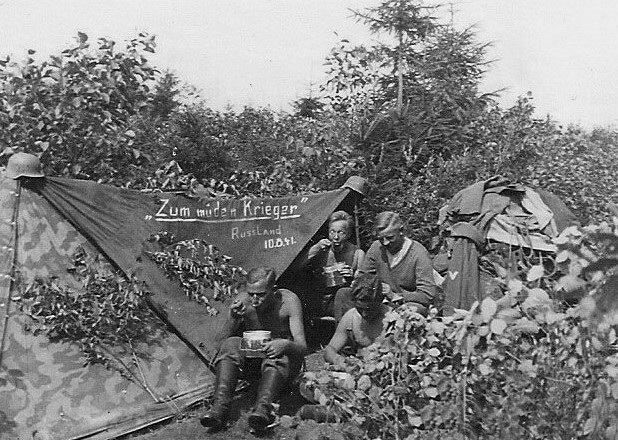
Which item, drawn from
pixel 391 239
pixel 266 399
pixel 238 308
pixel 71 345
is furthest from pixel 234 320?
pixel 391 239

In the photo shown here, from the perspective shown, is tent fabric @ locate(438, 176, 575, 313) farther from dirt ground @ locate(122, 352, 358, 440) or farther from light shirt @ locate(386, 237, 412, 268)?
dirt ground @ locate(122, 352, 358, 440)

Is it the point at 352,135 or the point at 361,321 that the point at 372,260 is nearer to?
the point at 361,321

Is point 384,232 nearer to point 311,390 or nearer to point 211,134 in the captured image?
point 311,390

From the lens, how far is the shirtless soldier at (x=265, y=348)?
17.1 feet

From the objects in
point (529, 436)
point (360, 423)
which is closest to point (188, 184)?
point (360, 423)

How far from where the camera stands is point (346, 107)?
10.2m

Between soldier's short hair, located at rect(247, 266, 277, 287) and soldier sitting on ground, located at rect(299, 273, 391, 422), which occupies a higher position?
soldier's short hair, located at rect(247, 266, 277, 287)

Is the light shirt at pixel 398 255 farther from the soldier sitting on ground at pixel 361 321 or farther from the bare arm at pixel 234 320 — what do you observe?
the bare arm at pixel 234 320

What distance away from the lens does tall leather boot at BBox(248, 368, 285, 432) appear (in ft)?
16.7

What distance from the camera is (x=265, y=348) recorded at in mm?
5391

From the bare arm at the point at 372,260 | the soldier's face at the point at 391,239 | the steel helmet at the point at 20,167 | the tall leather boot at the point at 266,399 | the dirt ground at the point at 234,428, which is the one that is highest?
the steel helmet at the point at 20,167

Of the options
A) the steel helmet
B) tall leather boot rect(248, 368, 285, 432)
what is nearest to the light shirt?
tall leather boot rect(248, 368, 285, 432)

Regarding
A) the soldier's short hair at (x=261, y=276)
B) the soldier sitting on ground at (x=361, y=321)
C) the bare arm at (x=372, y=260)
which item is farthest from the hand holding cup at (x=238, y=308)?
the bare arm at (x=372, y=260)

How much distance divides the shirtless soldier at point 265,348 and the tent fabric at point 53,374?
19.0 inches
